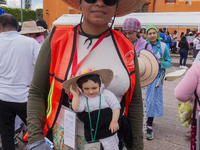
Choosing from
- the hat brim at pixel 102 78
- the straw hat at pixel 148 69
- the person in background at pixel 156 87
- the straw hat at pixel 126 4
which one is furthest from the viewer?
the person in background at pixel 156 87

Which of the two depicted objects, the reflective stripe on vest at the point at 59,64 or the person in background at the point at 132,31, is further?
the person in background at the point at 132,31

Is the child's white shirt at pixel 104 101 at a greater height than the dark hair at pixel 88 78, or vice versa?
the dark hair at pixel 88 78

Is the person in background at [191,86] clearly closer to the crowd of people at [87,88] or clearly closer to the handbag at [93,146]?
the crowd of people at [87,88]

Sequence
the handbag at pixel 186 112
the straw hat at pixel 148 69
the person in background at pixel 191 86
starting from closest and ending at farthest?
the person in background at pixel 191 86, the handbag at pixel 186 112, the straw hat at pixel 148 69

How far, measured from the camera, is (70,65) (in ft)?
4.44

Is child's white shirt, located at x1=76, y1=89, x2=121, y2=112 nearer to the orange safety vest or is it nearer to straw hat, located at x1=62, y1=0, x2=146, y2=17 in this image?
the orange safety vest

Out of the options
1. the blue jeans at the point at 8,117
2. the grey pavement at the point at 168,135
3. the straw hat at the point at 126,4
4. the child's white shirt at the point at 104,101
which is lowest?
the grey pavement at the point at 168,135

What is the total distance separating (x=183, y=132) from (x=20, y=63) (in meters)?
3.50

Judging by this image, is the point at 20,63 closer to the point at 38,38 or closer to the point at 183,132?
the point at 38,38

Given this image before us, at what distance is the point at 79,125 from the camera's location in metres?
1.37

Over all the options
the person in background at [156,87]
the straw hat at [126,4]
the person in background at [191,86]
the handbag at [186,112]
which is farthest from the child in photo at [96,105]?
the person in background at [156,87]

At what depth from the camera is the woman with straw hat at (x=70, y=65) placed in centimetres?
136

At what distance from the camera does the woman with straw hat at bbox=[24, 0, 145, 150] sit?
136 centimetres

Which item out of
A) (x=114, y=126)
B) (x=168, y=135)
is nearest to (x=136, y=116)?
(x=114, y=126)
